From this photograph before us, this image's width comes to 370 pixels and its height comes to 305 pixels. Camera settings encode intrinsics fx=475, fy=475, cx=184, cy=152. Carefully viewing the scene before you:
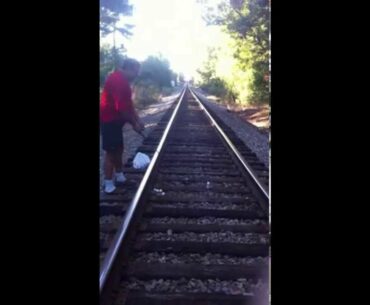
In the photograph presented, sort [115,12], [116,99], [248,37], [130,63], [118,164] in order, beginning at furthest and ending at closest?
1. [248,37]
2. [115,12]
3. [118,164]
4. [116,99]
5. [130,63]

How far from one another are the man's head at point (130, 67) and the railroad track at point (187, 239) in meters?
1.16

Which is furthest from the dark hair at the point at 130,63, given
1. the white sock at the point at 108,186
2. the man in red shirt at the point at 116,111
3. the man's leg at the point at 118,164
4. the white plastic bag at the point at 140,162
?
the white plastic bag at the point at 140,162

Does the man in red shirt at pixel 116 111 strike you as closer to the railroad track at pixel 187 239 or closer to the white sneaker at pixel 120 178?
the white sneaker at pixel 120 178

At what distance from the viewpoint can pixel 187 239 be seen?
390cm

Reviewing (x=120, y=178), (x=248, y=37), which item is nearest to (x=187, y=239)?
(x=120, y=178)

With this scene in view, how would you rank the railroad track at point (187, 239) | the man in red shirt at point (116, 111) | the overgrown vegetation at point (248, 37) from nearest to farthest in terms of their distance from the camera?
1. the railroad track at point (187, 239)
2. the man in red shirt at point (116, 111)
3. the overgrown vegetation at point (248, 37)

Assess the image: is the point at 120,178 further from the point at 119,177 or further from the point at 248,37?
the point at 248,37

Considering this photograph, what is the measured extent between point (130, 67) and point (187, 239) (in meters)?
1.60

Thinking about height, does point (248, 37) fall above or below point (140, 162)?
above

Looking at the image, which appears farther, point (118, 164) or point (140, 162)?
point (140, 162)

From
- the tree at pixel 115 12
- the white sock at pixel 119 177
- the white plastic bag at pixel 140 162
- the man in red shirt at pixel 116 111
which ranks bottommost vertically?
the white sock at pixel 119 177

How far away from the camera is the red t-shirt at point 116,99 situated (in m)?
4.44
